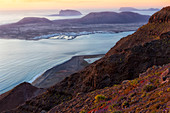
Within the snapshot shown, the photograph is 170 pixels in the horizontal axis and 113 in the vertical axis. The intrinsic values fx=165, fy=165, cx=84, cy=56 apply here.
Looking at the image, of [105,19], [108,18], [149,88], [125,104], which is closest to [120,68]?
[149,88]

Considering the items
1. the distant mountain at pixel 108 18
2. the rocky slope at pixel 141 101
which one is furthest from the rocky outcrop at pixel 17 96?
the distant mountain at pixel 108 18

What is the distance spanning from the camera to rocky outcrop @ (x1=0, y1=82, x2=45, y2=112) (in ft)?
66.1

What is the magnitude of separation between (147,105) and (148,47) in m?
10.4

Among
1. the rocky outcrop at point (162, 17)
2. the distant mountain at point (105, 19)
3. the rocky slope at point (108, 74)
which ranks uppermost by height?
the distant mountain at point (105, 19)

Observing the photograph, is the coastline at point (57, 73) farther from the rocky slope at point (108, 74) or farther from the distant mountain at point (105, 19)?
the distant mountain at point (105, 19)

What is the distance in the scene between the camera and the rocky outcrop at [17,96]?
2015 cm

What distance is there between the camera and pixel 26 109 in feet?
46.9

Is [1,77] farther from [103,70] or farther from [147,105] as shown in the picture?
[147,105]

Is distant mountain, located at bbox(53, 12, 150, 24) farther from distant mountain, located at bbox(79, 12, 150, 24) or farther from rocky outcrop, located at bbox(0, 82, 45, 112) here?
rocky outcrop, located at bbox(0, 82, 45, 112)

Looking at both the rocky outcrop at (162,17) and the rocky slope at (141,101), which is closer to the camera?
the rocky slope at (141,101)

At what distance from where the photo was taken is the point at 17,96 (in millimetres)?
21688

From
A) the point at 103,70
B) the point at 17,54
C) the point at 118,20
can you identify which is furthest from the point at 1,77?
the point at 118,20

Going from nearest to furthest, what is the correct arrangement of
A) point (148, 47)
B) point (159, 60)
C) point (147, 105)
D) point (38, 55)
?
point (147, 105) < point (159, 60) < point (148, 47) < point (38, 55)

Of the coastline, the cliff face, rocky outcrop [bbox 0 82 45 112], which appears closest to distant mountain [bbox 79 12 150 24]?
the coastline
